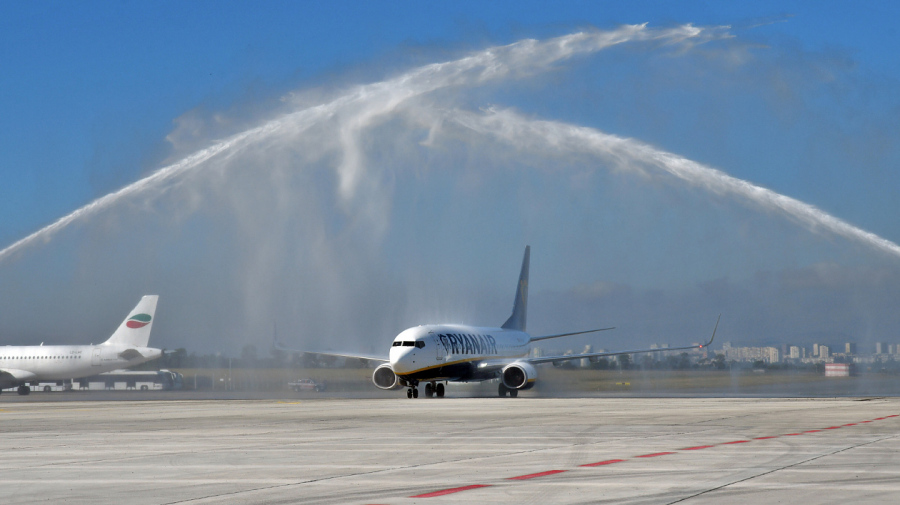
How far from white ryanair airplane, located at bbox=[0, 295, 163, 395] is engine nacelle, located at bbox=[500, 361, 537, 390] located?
33.2 m

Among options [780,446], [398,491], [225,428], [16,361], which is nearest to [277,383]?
[16,361]

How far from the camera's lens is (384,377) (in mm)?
61250

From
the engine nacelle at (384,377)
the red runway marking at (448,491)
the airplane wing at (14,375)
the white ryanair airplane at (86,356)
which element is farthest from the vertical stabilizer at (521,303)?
the red runway marking at (448,491)

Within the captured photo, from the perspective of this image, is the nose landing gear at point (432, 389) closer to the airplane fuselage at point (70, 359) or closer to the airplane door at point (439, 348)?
the airplane door at point (439, 348)

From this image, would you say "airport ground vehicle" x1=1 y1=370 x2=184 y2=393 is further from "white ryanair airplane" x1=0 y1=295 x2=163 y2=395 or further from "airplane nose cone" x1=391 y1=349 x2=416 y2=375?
"airplane nose cone" x1=391 y1=349 x2=416 y2=375

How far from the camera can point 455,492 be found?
43.9ft

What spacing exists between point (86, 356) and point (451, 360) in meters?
37.9

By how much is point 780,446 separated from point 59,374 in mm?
73784

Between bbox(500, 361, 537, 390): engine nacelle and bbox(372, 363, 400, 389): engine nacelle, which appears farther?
bbox(372, 363, 400, 389): engine nacelle

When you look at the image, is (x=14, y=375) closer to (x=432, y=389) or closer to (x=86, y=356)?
(x=86, y=356)

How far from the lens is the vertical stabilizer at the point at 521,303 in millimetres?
79562

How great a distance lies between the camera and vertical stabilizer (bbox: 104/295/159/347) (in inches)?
3179

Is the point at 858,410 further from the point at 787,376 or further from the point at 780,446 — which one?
the point at 787,376

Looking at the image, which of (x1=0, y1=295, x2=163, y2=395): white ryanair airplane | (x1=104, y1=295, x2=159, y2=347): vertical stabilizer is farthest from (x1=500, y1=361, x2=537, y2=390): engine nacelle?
(x1=104, y1=295, x2=159, y2=347): vertical stabilizer
